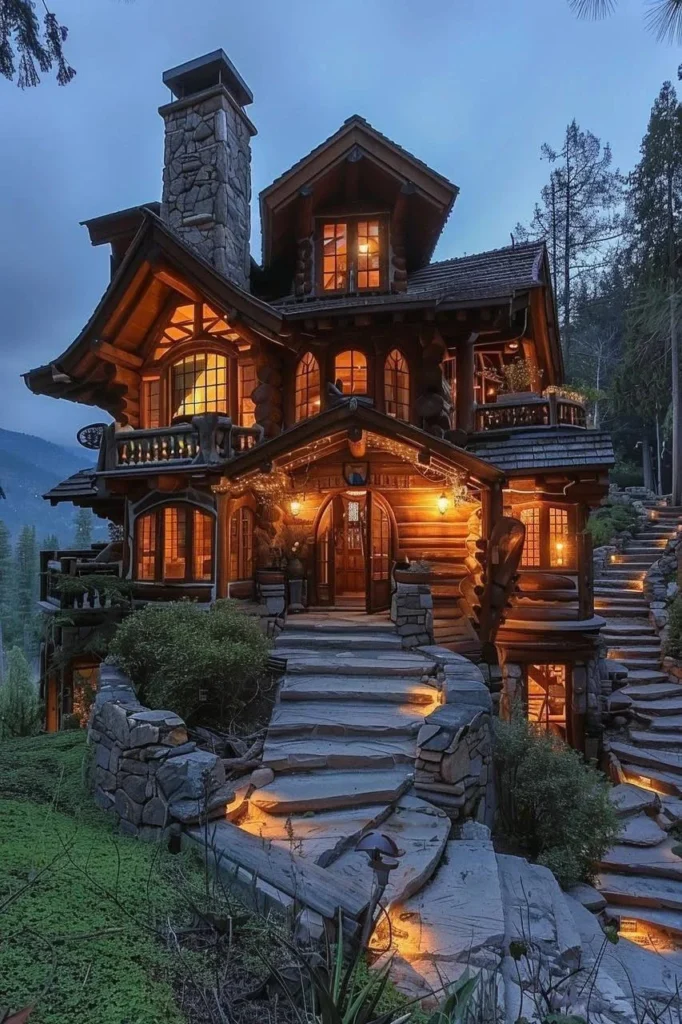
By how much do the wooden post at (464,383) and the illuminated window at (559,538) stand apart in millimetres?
3183

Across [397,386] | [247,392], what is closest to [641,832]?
[397,386]

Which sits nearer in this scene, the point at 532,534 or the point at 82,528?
the point at 532,534

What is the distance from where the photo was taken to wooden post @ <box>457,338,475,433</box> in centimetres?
1413

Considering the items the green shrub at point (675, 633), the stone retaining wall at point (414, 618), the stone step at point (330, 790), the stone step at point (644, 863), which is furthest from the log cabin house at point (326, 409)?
the stone step at point (330, 790)

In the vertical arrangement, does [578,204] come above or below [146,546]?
above

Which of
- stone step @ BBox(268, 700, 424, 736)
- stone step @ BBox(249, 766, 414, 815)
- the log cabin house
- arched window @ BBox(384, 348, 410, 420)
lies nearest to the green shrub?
the log cabin house

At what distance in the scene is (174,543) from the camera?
13.5 m

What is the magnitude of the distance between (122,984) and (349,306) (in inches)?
479

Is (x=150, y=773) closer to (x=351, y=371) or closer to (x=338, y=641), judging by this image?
(x=338, y=641)

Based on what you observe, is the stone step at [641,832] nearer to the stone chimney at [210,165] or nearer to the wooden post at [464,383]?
the wooden post at [464,383]

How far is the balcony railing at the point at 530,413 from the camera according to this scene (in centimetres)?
1348

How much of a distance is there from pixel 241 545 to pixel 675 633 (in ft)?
40.0

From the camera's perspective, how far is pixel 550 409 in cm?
1339

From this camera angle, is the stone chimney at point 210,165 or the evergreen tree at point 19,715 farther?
the stone chimney at point 210,165
